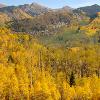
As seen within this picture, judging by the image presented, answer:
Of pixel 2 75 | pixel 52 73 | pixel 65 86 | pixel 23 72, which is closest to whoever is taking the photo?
pixel 65 86

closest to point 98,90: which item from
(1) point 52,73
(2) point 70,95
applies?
(2) point 70,95

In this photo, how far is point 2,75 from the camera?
134m

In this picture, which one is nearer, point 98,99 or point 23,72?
point 98,99

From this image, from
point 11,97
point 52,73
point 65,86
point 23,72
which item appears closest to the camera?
point 11,97

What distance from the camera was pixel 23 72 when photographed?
6220 inches

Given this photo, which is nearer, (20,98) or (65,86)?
(20,98)

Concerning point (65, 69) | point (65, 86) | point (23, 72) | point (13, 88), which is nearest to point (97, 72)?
point (65, 69)

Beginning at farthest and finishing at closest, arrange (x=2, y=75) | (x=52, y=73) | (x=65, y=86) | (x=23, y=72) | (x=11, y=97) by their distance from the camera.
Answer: (x=52, y=73) < (x=23, y=72) < (x=2, y=75) < (x=65, y=86) < (x=11, y=97)

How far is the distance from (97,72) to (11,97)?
3622 inches

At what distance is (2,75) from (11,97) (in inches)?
837

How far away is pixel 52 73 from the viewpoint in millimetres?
187875

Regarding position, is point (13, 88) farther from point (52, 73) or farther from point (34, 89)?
point (52, 73)

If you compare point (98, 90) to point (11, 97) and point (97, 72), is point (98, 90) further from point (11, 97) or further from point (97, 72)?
point (97, 72)

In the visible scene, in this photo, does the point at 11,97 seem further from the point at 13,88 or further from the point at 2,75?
the point at 2,75
